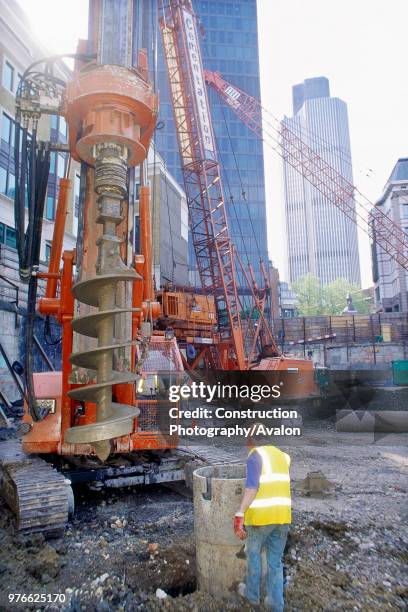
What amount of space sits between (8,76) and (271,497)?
22788 millimetres

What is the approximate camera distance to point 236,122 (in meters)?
79.2

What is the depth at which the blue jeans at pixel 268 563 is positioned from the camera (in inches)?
131

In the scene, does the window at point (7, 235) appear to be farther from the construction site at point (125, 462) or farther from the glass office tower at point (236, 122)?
the glass office tower at point (236, 122)

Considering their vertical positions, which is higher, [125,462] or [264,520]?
[264,520]

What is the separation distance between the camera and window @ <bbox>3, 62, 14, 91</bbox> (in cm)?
1978

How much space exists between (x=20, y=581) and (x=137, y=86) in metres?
4.64

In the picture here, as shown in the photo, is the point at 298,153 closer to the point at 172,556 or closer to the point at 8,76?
the point at 8,76

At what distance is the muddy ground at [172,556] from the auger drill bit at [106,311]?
1.23 meters

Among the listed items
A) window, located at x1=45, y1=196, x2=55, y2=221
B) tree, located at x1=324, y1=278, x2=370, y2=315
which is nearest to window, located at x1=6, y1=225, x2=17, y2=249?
window, located at x1=45, y1=196, x2=55, y2=221

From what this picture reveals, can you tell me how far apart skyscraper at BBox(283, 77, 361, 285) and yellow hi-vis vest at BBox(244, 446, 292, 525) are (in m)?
122

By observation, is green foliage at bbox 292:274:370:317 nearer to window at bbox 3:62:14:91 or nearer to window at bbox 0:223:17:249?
window at bbox 0:223:17:249

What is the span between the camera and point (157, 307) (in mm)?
5215

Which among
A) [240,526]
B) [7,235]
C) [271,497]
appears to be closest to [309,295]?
[7,235]

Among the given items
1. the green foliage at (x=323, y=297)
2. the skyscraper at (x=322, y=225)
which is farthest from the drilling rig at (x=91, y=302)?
the skyscraper at (x=322, y=225)
